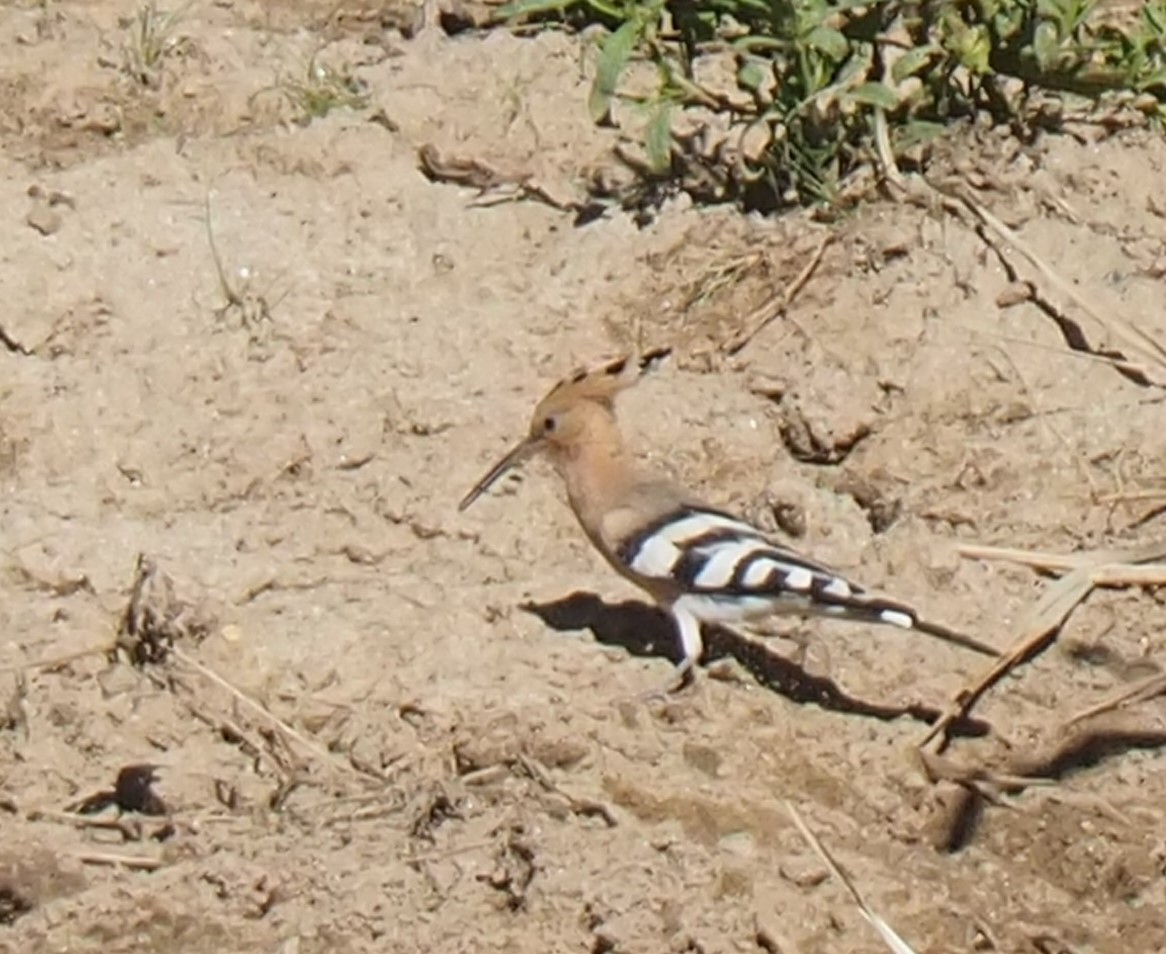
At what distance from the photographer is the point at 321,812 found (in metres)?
5.05

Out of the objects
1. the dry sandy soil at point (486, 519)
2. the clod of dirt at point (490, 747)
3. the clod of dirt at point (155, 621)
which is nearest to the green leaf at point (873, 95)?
the dry sandy soil at point (486, 519)

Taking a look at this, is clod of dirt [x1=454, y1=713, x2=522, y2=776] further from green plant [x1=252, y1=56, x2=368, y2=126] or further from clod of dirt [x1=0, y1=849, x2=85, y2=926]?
green plant [x1=252, y1=56, x2=368, y2=126]

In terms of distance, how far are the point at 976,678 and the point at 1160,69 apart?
172cm

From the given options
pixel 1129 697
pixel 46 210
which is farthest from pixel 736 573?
pixel 46 210

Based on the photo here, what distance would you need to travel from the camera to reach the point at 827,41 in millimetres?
5973

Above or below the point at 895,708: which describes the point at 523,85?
above

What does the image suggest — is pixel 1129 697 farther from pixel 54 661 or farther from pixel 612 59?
pixel 54 661

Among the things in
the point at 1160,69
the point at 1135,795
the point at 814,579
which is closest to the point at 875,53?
the point at 1160,69

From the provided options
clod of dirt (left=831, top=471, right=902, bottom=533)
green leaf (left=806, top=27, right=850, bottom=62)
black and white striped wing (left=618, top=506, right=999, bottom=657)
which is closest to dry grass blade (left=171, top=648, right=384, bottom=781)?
black and white striped wing (left=618, top=506, right=999, bottom=657)

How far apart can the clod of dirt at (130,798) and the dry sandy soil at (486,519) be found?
0.15 feet

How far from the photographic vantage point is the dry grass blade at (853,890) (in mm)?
4359

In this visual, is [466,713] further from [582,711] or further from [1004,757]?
[1004,757]

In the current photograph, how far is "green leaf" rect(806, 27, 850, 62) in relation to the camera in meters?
5.98

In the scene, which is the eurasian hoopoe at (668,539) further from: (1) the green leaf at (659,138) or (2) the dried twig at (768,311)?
(1) the green leaf at (659,138)
